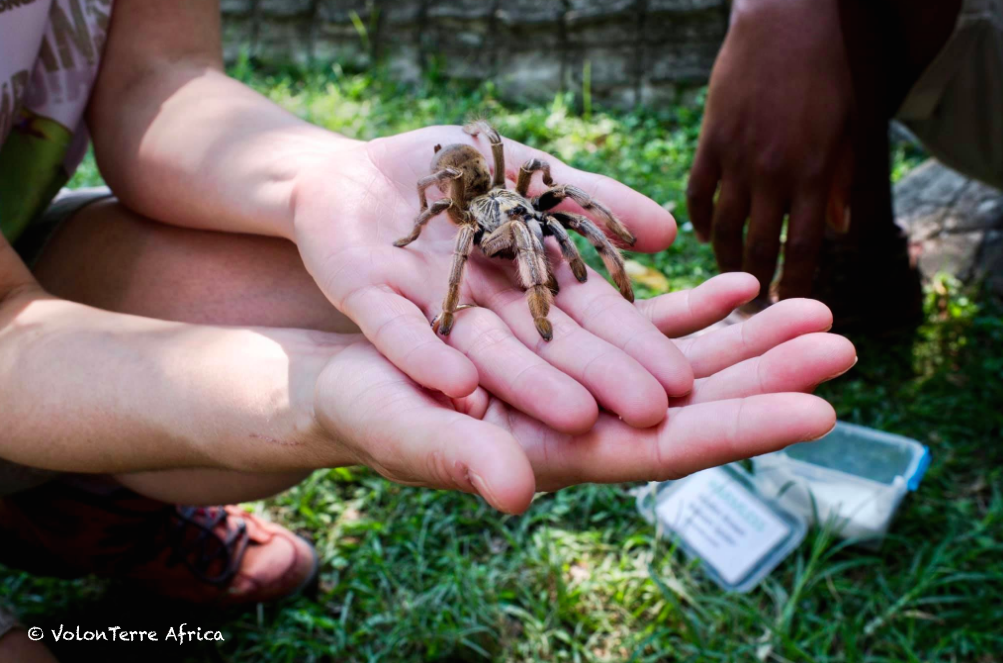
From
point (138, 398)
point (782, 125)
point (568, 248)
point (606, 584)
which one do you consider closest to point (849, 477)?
point (606, 584)

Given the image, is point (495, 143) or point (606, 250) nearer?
point (606, 250)

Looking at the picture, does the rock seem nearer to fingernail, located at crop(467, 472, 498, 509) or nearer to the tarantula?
the tarantula

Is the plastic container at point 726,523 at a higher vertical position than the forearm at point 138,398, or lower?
lower

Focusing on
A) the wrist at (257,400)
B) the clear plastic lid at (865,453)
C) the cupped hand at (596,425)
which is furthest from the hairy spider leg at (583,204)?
the clear plastic lid at (865,453)

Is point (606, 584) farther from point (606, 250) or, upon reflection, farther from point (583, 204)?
point (583, 204)

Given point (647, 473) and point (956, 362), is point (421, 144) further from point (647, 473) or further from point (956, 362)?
point (956, 362)

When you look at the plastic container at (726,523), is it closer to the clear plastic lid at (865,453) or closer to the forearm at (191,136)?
the clear plastic lid at (865,453)

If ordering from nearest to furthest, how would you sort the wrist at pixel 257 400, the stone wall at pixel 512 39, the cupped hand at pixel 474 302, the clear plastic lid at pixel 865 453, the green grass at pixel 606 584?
the cupped hand at pixel 474 302
the wrist at pixel 257 400
the green grass at pixel 606 584
the clear plastic lid at pixel 865 453
the stone wall at pixel 512 39
